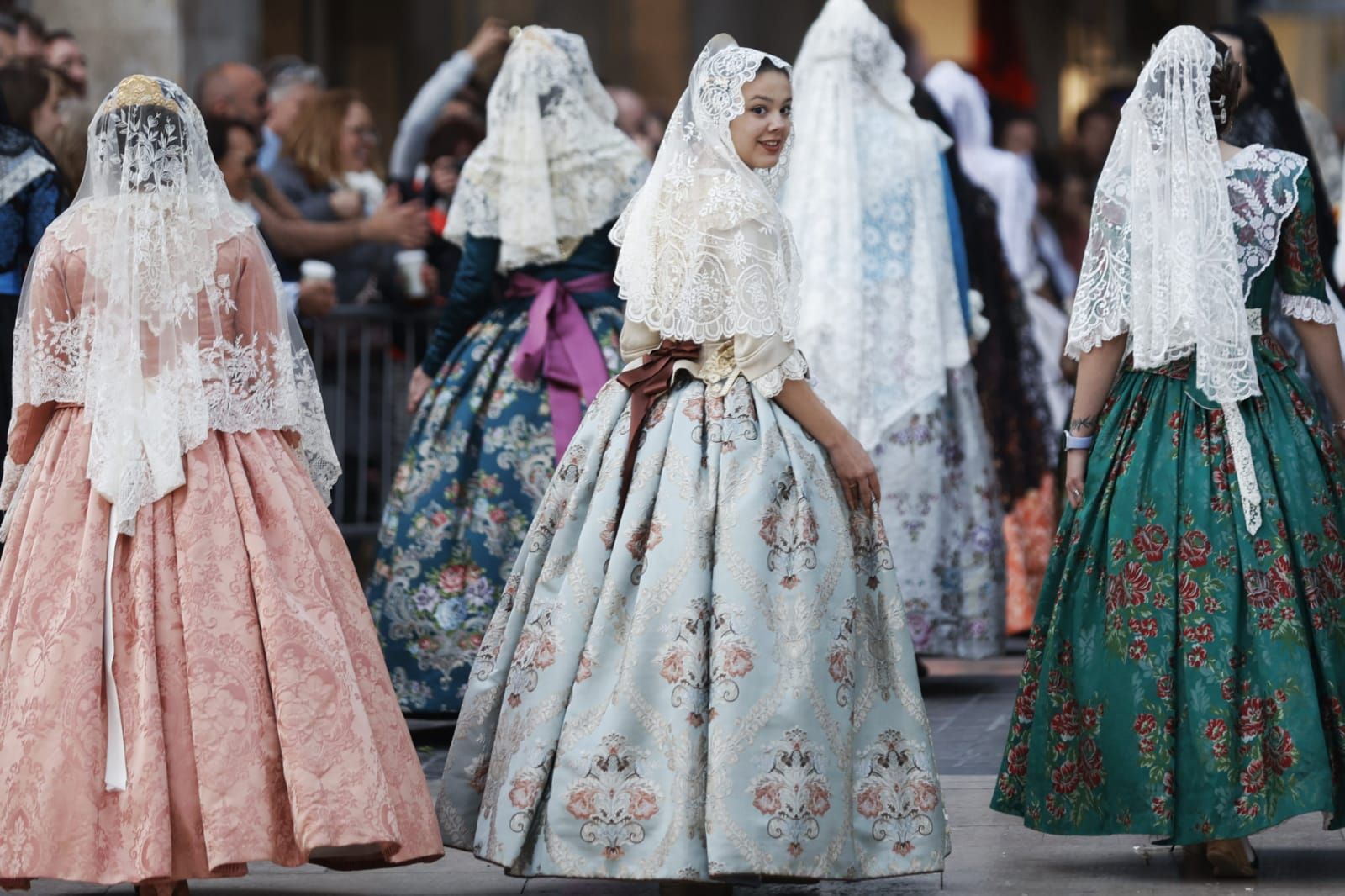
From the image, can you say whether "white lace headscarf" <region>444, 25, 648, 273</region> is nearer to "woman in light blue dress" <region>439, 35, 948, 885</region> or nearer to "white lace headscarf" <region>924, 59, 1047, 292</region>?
"woman in light blue dress" <region>439, 35, 948, 885</region>

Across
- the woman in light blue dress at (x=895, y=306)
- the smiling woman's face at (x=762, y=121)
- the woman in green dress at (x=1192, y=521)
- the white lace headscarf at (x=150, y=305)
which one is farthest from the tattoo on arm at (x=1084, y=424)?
the woman in light blue dress at (x=895, y=306)

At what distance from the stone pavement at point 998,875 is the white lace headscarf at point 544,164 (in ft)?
6.21

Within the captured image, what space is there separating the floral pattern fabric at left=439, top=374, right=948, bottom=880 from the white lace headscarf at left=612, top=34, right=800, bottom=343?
166mm

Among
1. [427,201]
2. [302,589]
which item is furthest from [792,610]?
[427,201]

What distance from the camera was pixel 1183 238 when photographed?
5.72 meters

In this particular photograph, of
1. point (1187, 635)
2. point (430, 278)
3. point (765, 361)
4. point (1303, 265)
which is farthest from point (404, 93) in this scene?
point (1187, 635)

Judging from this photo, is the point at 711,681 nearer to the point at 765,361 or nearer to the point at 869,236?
the point at 765,361

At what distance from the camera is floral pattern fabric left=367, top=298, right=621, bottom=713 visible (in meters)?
7.56

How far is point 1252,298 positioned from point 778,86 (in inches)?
49.3

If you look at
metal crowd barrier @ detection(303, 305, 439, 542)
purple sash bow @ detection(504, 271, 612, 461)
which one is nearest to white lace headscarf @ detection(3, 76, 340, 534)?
purple sash bow @ detection(504, 271, 612, 461)

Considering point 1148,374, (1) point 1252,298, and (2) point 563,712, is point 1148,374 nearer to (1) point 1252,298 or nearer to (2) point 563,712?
(1) point 1252,298

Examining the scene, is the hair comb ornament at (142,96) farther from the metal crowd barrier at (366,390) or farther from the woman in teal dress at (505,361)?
the metal crowd barrier at (366,390)

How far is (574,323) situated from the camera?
7637 mm

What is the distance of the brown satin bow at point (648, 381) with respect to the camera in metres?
5.46
